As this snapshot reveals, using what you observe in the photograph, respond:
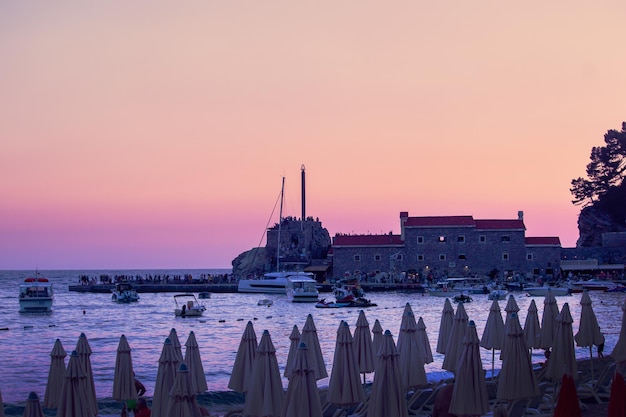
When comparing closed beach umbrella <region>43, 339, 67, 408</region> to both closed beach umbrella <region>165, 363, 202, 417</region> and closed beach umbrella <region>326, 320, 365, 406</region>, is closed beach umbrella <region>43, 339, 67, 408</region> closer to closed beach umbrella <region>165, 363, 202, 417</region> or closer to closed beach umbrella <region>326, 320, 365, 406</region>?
closed beach umbrella <region>165, 363, 202, 417</region>

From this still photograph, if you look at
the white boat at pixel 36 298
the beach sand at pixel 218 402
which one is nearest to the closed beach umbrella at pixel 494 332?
the beach sand at pixel 218 402

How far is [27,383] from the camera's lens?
27766 millimetres

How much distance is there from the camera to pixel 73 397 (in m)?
12.0

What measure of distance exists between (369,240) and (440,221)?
8112 millimetres

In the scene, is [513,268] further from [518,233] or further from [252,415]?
[252,415]

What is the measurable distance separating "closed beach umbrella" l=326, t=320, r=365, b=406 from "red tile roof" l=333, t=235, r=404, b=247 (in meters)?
70.7

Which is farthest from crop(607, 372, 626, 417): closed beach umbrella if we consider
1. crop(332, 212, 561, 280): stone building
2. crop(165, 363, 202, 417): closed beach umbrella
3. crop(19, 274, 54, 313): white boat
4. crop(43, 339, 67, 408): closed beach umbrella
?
crop(332, 212, 561, 280): stone building

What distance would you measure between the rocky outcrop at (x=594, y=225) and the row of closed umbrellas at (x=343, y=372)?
7833 cm

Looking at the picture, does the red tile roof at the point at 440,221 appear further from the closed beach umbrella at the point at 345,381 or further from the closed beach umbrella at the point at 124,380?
the closed beach umbrella at the point at 345,381

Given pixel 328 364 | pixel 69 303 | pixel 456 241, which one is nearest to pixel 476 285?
pixel 456 241

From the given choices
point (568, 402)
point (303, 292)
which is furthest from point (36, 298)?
point (568, 402)

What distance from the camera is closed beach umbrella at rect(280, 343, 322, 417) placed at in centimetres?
1119

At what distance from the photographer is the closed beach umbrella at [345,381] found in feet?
43.8

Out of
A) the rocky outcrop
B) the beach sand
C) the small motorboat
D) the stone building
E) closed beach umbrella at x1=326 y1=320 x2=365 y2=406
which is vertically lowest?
the beach sand
